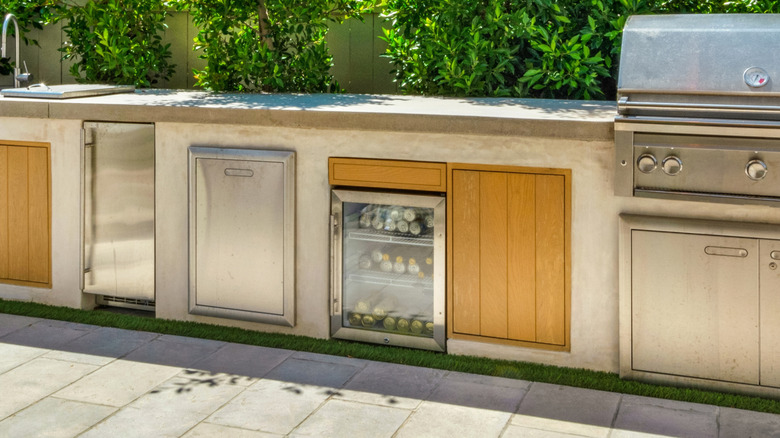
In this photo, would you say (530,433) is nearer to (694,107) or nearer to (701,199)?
(701,199)

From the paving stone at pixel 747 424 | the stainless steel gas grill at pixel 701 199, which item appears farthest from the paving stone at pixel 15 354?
the paving stone at pixel 747 424

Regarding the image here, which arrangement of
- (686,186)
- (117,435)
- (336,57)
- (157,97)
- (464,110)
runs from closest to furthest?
(117,435) → (686,186) → (464,110) → (157,97) → (336,57)

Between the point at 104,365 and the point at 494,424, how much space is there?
1.98 m

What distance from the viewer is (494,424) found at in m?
3.84

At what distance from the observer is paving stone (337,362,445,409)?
162 inches

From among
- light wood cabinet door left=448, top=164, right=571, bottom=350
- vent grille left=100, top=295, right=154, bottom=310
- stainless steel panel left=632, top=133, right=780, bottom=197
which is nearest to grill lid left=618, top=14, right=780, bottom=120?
stainless steel panel left=632, top=133, right=780, bottom=197

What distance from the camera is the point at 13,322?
17.3 ft

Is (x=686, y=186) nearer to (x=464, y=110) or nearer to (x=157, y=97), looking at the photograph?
(x=464, y=110)

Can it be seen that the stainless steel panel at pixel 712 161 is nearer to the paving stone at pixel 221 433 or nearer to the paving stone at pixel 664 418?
the paving stone at pixel 664 418

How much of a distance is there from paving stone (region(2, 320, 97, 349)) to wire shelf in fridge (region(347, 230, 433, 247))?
1614 mm

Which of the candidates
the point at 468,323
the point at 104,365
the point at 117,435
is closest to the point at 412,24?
the point at 468,323

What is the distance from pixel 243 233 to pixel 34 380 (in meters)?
1.28

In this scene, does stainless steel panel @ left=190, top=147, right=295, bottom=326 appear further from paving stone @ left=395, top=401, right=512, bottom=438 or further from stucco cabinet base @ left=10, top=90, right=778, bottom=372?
paving stone @ left=395, top=401, right=512, bottom=438

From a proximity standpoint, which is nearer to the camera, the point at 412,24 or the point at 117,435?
the point at 117,435
